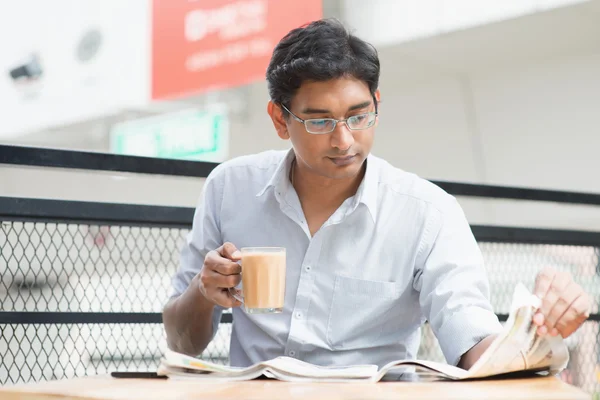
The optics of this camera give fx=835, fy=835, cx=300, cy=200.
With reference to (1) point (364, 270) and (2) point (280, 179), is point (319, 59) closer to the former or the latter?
(2) point (280, 179)

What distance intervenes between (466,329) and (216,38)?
11.0ft

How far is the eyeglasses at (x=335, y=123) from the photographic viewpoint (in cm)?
148

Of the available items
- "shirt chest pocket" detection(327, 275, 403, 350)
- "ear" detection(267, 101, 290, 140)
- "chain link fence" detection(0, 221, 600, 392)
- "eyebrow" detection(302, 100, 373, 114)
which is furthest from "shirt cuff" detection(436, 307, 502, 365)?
"chain link fence" detection(0, 221, 600, 392)

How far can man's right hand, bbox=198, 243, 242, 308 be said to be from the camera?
132 centimetres

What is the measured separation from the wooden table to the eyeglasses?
1.77ft

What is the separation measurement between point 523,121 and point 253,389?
17.3 feet

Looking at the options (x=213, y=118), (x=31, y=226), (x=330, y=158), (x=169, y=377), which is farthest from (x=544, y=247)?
(x=213, y=118)

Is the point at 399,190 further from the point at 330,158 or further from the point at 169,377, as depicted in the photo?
the point at 169,377

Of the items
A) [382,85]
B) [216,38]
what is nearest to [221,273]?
[216,38]

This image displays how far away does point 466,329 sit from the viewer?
53.1 inches

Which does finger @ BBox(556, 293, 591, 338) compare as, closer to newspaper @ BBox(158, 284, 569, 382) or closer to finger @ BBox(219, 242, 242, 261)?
newspaper @ BBox(158, 284, 569, 382)

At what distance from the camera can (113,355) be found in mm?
1941

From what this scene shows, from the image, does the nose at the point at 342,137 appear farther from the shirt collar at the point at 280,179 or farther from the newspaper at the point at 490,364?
the newspaper at the point at 490,364

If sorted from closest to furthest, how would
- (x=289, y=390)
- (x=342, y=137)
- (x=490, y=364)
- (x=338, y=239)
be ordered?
(x=289, y=390), (x=490, y=364), (x=342, y=137), (x=338, y=239)
